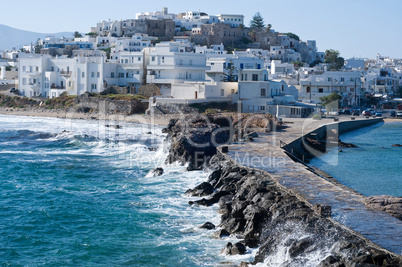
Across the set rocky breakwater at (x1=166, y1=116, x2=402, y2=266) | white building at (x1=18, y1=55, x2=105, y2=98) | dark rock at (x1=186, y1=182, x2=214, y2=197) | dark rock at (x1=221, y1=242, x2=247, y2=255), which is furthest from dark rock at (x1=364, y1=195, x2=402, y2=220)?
white building at (x1=18, y1=55, x2=105, y2=98)

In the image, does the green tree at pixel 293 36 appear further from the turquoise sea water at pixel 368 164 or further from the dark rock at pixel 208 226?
the dark rock at pixel 208 226

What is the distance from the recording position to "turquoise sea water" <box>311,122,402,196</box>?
27.5m

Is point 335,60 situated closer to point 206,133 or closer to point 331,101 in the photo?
point 331,101

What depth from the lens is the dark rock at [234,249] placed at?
54.9 ft

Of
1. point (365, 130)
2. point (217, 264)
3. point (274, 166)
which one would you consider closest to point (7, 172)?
point (274, 166)

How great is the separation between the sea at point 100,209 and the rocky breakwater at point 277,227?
0.57 meters

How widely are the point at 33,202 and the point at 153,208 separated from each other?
6100mm

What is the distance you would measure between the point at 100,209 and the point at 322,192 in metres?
9.48

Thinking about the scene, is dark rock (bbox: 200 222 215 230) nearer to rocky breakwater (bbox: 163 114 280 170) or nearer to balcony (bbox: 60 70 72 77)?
rocky breakwater (bbox: 163 114 280 170)

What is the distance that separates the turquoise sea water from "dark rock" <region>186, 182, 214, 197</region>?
24.0 ft

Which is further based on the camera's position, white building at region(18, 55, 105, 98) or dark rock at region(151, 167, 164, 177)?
white building at region(18, 55, 105, 98)

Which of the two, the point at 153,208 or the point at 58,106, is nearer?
Result: the point at 153,208

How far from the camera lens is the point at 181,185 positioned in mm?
26672

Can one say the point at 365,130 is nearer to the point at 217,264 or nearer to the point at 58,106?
the point at 58,106
